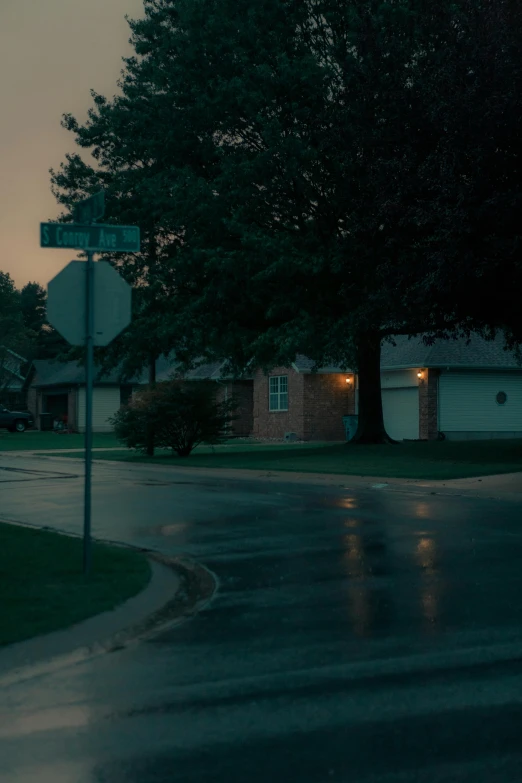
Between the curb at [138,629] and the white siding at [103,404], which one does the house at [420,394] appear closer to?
the white siding at [103,404]

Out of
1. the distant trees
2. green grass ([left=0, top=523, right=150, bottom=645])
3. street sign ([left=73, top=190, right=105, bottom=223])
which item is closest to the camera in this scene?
green grass ([left=0, top=523, right=150, bottom=645])

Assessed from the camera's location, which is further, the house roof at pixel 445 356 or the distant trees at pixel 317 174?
the house roof at pixel 445 356

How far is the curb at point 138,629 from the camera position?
21.4 ft

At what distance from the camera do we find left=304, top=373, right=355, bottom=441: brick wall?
1810 inches

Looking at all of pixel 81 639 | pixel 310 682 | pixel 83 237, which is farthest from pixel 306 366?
pixel 310 682

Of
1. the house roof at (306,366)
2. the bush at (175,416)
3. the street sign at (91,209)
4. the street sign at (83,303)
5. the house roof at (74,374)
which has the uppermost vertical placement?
the house roof at (74,374)

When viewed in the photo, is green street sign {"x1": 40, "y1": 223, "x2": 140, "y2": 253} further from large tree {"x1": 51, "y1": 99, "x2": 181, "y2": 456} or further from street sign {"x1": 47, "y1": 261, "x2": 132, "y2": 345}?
large tree {"x1": 51, "y1": 99, "x2": 181, "y2": 456}

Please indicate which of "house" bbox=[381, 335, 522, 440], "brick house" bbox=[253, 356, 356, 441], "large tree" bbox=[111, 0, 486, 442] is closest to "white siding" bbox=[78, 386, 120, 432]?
"brick house" bbox=[253, 356, 356, 441]

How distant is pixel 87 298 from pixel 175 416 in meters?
22.2

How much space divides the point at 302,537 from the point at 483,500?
217 inches

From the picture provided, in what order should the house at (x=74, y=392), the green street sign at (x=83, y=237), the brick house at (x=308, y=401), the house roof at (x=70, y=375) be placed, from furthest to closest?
the house at (x=74, y=392), the house roof at (x=70, y=375), the brick house at (x=308, y=401), the green street sign at (x=83, y=237)

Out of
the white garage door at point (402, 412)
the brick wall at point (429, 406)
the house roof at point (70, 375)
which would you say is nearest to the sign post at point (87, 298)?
the brick wall at point (429, 406)

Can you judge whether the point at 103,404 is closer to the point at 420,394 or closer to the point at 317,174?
the point at 420,394

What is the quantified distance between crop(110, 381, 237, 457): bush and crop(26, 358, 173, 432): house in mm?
A: 26174
